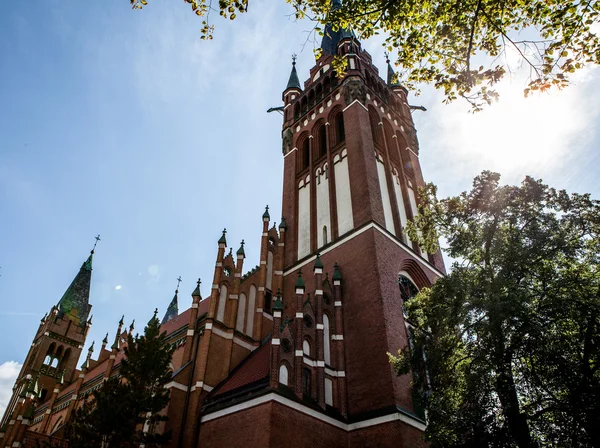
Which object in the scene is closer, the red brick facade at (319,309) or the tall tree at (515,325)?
the tall tree at (515,325)

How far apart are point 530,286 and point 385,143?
1315 cm

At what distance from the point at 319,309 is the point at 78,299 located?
3239 centimetres

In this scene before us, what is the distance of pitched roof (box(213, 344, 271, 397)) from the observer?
14.0m

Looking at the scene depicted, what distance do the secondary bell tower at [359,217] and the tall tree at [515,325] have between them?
2.10 m

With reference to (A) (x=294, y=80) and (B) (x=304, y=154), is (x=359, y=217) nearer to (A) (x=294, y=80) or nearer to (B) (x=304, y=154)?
(B) (x=304, y=154)

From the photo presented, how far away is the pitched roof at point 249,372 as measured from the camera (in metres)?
14.0

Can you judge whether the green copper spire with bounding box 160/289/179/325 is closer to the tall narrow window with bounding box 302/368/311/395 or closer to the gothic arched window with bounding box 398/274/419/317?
the gothic arched window with bounding box 398/274/419/317

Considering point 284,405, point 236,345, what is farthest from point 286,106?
point 284,405

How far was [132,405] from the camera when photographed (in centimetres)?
1298

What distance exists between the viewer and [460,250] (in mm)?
12695

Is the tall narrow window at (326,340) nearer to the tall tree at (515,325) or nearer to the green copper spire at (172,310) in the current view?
the tall tree at (515,325)

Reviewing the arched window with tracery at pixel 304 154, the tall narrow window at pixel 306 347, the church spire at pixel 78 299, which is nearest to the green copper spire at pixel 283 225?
the arched window with tracery at pixel 304 154

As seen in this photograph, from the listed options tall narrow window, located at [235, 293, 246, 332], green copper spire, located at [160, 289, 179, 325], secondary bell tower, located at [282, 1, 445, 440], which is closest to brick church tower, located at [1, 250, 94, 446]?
green copper spire, located at [160, 289, 179, 325]

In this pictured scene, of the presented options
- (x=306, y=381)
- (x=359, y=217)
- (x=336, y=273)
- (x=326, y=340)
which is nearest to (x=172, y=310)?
(x=359, y=217)
